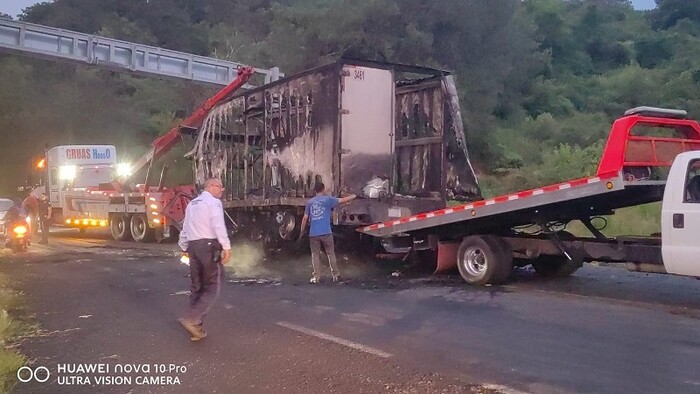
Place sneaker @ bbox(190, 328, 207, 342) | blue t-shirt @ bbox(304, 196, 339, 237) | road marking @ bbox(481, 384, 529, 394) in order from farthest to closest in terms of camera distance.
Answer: blue t-shirt @ bbox(304, 196, 339, 237) → sneaker @ bbox(190, 328, 207, 342) → road marking @ bbox(481, 384, 529, 394)

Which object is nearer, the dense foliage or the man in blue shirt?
the man in blue shirt

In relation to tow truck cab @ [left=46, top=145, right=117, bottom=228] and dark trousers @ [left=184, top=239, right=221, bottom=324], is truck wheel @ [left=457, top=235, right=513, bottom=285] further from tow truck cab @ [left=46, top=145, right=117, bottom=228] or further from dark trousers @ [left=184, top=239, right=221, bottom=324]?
tow truck cab @ [left=46, top=145, right=117, bottom=228]

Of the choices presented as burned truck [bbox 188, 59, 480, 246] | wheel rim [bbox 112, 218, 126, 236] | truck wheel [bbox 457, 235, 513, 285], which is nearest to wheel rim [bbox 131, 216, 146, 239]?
wheel rim [bbox 112, 218, 126, 236]

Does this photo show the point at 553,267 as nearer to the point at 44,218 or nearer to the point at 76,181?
the point at 44,218

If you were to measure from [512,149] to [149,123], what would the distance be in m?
20.3

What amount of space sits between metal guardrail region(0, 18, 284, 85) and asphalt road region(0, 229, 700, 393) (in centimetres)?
1552

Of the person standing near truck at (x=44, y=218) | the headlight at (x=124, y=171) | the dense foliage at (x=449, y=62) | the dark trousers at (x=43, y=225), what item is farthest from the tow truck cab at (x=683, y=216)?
the headlight at (x=124, y=171)

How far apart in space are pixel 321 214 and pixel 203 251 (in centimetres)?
437

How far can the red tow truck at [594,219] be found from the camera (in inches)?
353

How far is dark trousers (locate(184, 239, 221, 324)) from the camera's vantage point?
7461mm

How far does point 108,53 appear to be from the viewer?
2734cm

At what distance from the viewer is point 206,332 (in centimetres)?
803

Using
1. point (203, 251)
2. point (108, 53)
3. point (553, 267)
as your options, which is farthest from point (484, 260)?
point (108, 53)

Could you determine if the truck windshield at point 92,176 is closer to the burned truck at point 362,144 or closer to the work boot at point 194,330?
the burned truck at point 362,144
